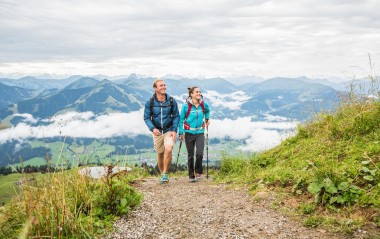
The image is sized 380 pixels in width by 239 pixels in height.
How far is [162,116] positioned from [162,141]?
96cm

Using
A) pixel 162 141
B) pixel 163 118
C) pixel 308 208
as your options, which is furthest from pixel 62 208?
pixel 162 141

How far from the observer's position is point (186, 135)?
11.9 metres

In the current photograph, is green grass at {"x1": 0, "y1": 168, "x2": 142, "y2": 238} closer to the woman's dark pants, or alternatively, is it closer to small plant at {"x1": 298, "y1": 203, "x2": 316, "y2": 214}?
small plant at {"x1": 298, "y1": 203, "x2": 316, "y2": 214}

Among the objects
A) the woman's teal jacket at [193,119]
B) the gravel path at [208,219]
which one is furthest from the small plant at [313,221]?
the woman's teal jacket at [193,119]

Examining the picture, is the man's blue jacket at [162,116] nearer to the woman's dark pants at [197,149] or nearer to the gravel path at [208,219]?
the woman's dark pants at [197,149]

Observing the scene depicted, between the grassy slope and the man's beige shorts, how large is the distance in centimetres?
243

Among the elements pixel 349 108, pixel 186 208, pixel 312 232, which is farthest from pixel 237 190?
pixel 349 108

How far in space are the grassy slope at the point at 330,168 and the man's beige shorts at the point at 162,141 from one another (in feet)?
7.99

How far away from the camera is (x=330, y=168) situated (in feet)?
23.2

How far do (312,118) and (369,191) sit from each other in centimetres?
656

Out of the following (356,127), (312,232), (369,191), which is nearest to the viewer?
(312,232)

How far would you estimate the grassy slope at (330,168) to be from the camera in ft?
19.9

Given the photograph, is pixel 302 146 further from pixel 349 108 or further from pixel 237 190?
pixel 237 190

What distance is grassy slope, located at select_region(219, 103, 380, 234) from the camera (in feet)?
19.9
